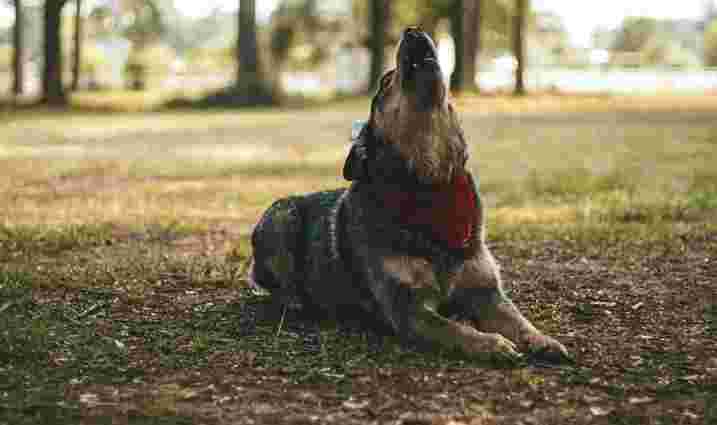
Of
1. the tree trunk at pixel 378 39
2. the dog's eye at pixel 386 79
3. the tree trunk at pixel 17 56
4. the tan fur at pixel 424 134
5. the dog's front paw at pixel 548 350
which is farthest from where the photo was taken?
the tree trunk at pixel 17 56

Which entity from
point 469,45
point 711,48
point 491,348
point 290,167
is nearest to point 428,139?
point 491,348

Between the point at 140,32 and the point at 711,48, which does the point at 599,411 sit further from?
the point at 711,48

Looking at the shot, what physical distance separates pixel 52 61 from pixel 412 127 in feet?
121

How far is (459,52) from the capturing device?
145 feet

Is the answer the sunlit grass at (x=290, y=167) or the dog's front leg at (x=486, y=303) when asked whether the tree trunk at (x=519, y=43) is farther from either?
the dog's front leg at (x=486, y=303)

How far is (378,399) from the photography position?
474 centimetres

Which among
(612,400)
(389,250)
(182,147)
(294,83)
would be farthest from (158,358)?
(294,83)

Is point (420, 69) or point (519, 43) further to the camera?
point (519, 43)

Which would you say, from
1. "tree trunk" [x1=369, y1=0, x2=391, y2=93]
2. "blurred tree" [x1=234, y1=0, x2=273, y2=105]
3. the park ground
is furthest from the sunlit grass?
"tree trunk" [x1=369, y1=0, x2=391, y2=93]

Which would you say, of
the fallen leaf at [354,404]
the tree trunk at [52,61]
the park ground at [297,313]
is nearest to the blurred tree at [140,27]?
the tree trunk at [52,61]

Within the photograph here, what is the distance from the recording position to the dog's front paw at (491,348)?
17.0 feet

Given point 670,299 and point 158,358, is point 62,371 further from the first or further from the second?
point 670,299

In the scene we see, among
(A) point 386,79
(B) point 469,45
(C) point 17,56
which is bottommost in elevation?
Answer: (A) point 386,79

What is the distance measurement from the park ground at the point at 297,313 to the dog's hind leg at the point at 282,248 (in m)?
0.20
